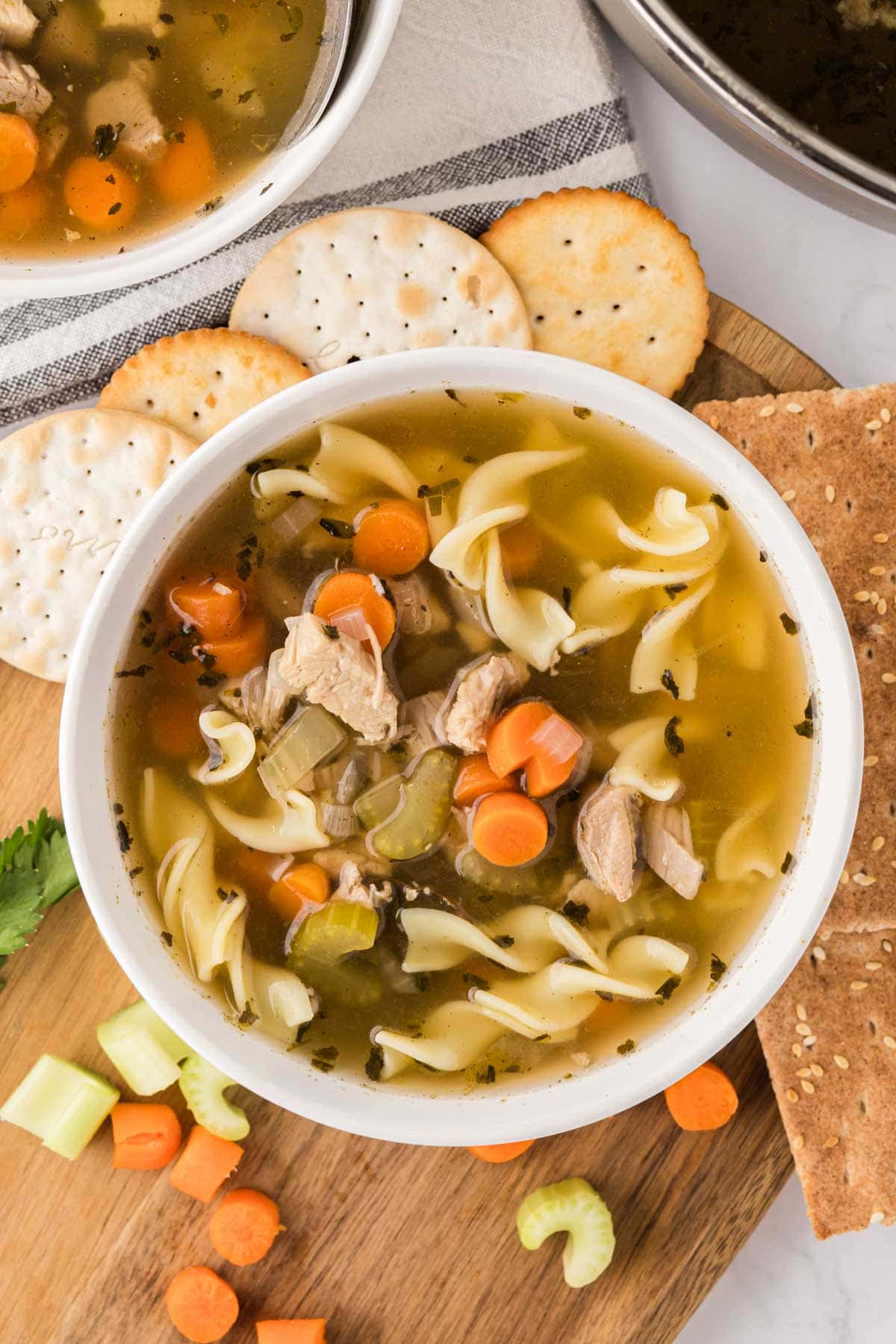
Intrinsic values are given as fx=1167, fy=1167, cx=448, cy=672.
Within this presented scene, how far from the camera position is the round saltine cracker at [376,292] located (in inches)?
107

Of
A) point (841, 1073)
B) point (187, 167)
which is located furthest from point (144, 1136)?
point (187, 167)

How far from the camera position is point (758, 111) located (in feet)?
7.34

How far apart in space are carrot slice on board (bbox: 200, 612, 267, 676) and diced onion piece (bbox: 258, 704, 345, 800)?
0.15 m

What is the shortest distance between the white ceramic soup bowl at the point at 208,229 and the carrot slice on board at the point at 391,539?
61cm

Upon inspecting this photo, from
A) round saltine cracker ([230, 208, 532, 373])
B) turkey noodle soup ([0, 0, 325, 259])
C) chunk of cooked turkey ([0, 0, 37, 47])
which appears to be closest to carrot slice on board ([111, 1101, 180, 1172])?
round saltine cracker ([230, 208, 532, 373])

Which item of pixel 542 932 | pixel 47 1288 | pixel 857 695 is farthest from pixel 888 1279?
pixel 47 1288

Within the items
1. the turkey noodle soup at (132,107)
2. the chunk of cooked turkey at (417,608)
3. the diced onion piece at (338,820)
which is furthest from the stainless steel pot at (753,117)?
the diced onion piece at (338,820)

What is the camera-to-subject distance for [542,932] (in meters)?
2.47

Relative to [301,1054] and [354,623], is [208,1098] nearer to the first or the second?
[301,1054]

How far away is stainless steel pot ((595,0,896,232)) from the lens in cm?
224

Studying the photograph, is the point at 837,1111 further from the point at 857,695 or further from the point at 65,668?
the point at 65,668

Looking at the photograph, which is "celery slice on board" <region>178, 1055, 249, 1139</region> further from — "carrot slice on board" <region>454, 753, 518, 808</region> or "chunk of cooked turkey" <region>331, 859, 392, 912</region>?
"carrot slice on board" <region>454, 753, 518, 808</region>

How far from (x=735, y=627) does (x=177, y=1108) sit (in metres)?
1.71

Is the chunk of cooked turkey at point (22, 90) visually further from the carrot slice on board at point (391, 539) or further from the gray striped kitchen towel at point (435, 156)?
the carrot slice on board at point (391, 539)
